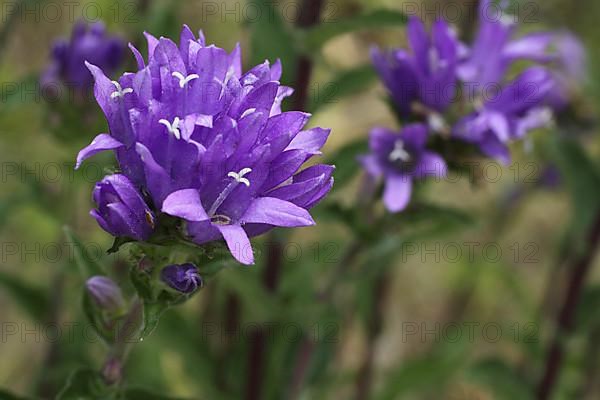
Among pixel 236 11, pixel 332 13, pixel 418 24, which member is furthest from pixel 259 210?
pixel 236 11

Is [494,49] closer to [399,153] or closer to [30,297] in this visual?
[399,153]

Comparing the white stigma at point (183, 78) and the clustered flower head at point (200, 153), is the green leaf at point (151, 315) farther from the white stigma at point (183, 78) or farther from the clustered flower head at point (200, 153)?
the white stigma at point (183, 78)

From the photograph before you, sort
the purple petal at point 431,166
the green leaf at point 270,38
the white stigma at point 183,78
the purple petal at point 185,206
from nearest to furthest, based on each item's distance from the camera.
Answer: the purple petal at point 185,206 → the white stigma at point 183,78 → the purple petal at point 431,166 → the green leaf at point 270,38

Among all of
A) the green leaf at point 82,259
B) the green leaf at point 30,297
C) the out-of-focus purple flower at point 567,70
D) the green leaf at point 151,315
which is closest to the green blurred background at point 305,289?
the green leaf at point 30,297

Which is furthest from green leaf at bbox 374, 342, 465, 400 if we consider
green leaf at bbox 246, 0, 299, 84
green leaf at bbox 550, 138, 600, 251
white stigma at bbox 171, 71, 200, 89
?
white stigma at bbox 171, 71, 200, 89

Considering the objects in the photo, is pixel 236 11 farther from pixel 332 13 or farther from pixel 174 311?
pixel 174 311

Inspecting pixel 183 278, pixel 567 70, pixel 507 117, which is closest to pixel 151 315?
pixel 183 278

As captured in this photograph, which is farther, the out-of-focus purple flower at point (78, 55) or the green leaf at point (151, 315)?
the out-of-focus purple flower at point (78, 55)

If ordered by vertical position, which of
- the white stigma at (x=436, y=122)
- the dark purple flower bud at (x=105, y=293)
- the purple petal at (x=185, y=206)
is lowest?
the dark purple flower bud at (x=105, y=293)
